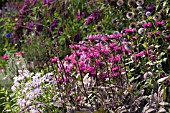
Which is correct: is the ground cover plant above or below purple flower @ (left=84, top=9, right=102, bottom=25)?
below

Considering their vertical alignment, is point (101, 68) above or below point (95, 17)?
below

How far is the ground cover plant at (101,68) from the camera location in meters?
2.87

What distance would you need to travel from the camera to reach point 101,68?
133 inches

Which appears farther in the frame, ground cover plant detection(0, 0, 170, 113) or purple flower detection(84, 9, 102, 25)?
purple flower detection(84, 9, 102, 25)

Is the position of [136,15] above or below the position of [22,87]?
above

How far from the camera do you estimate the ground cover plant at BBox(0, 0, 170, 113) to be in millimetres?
2874

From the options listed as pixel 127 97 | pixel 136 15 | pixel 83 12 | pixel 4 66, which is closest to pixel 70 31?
pixel 83 12

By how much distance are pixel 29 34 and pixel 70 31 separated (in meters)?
1.09

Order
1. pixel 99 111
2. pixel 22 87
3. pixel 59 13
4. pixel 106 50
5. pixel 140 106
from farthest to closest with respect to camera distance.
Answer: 1. pixel 59 13
2. pixel 22 87
3. pixel 106 50
4. pixel 140 106
5. pixel 99 111

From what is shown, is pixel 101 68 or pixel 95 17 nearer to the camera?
pixel 101 68

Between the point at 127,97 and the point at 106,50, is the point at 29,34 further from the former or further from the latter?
the point at 127,97

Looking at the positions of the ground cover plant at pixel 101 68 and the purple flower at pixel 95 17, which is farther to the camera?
the purple flower at pixel 95 17

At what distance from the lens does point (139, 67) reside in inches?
150

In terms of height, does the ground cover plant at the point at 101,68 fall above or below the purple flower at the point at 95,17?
below
